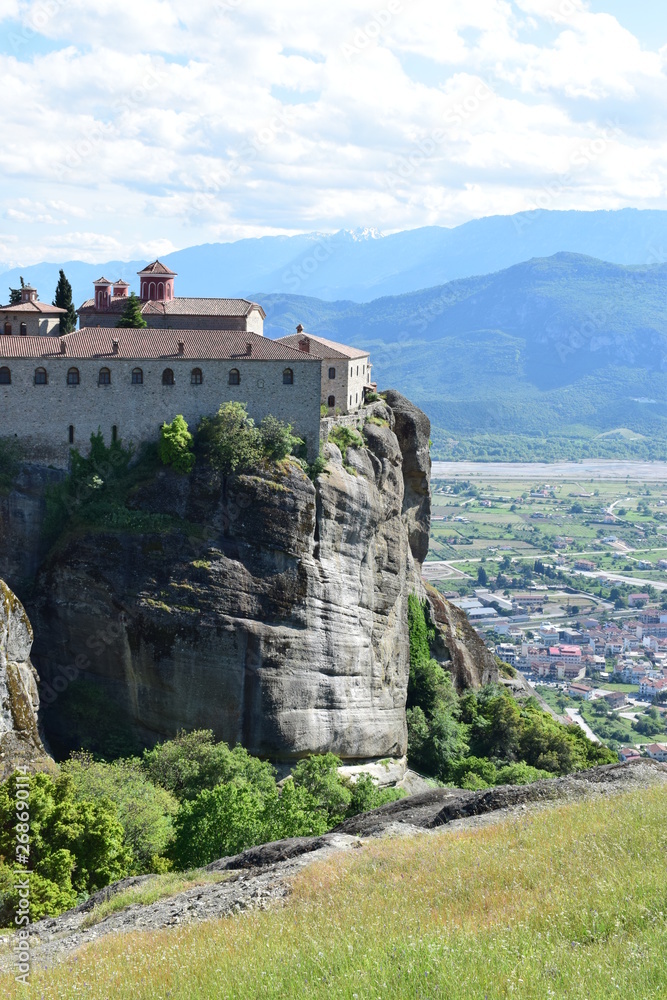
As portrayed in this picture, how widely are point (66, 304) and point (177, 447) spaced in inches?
546

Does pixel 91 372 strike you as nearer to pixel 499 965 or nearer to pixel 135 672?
pixel 135 672

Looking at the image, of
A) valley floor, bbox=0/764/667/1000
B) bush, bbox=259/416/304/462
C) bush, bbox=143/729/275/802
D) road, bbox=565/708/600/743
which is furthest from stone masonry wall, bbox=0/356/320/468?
road, bbox=565/708/600/743

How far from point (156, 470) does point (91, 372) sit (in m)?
5.15

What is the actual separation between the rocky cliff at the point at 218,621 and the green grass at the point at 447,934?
82.1 ft

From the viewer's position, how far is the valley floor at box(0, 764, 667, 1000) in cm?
1357

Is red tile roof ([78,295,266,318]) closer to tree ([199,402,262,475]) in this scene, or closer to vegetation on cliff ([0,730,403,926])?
tree ([199,402,262,475])

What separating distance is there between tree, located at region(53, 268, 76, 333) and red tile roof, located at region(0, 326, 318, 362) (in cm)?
608

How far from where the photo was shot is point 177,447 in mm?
47469

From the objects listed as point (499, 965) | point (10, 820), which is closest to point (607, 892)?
point (499, 965)

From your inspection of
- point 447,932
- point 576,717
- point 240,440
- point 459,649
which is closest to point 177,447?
point 240,440

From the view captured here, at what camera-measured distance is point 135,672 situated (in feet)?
148

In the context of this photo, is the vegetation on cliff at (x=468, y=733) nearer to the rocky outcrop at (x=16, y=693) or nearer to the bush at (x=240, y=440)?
the bush at (x=240, y=440)

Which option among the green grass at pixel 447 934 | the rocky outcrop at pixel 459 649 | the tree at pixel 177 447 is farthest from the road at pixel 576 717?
the green grass at pixel 447 934

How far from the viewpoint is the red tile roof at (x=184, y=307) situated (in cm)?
5553
